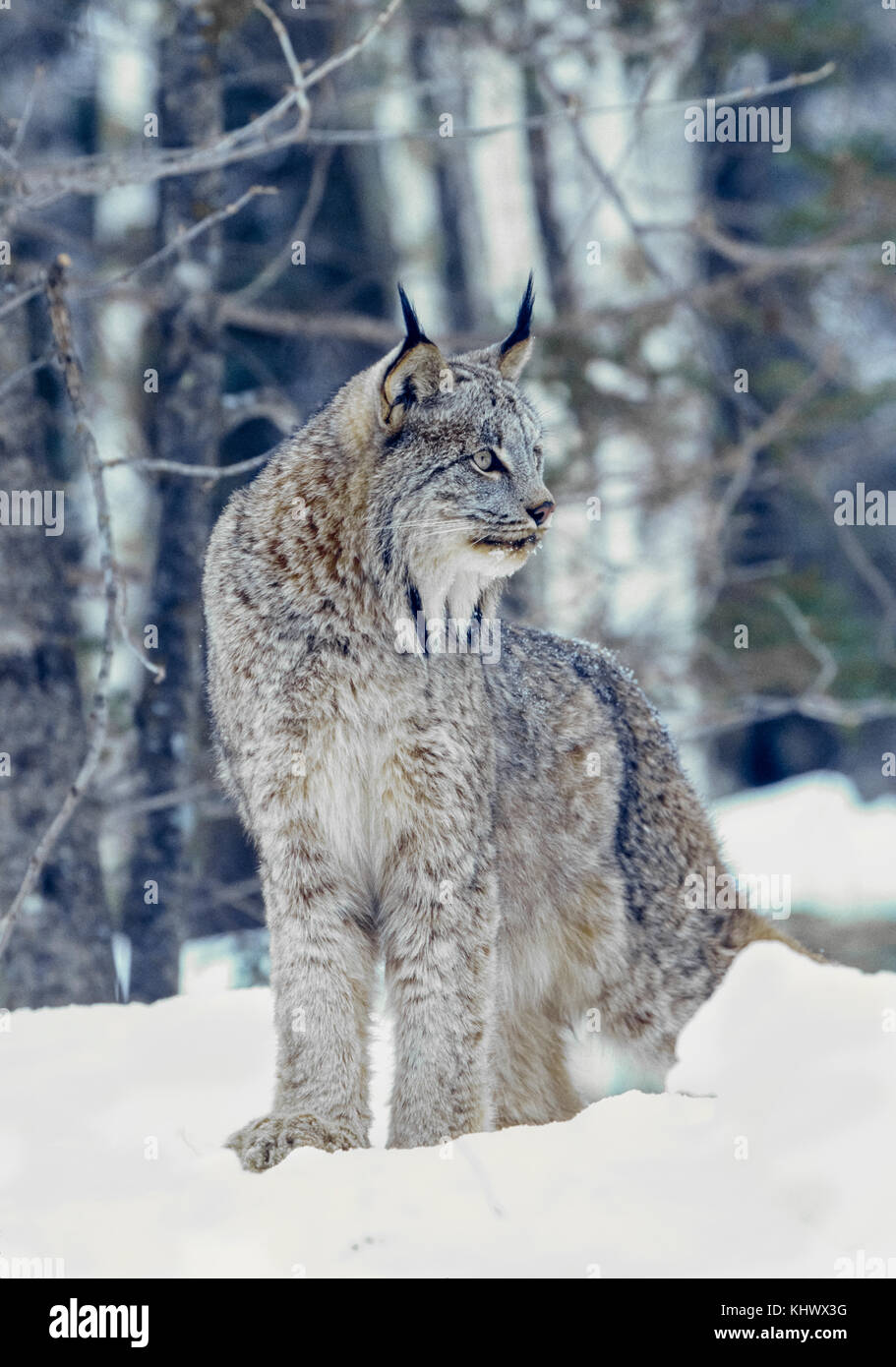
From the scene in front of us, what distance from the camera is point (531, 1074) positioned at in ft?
15.7

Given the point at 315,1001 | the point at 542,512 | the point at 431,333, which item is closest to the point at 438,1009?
the point at 315,1001

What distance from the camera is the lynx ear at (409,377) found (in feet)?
13.4

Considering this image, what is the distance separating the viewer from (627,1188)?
127 inches

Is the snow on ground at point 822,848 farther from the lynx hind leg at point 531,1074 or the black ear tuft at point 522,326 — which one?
the black ear tuft at point 522,326

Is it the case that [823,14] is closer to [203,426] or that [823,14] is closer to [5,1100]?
[203,426]

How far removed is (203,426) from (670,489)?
3249 millimetres

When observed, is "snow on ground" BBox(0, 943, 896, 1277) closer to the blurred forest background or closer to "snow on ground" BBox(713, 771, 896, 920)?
the blurred forest background

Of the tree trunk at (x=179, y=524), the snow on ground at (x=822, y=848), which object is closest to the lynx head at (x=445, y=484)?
the tree trunk at (x=179, y=524)

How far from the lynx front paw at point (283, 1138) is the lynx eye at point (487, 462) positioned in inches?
68.0

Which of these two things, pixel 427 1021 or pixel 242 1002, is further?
pixel 242 1002

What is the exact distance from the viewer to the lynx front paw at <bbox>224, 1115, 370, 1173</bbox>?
12.5ft

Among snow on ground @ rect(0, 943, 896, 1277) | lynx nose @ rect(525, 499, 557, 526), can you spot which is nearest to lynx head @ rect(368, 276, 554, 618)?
lynx nose @ rect(525, 499, 557, 526)

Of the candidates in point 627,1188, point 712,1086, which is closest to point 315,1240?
point 627,1188

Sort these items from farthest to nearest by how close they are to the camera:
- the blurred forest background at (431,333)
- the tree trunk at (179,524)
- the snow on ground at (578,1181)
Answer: the tree trunk at (179,524)
the blurred forest background at (431,333)
the snow on ground at (578,1181)
